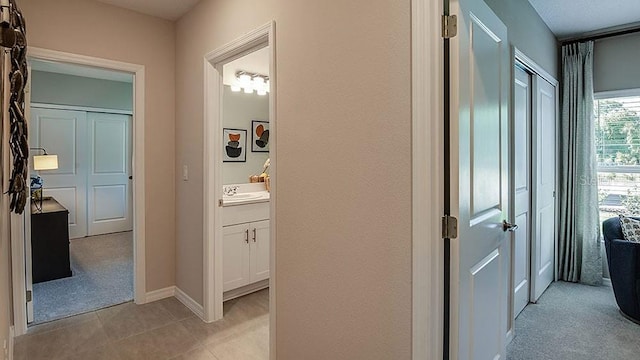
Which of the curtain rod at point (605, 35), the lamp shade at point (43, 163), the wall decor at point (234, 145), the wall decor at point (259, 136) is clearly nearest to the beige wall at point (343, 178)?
the wall decor at point (234, 145)

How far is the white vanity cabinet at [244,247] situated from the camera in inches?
121

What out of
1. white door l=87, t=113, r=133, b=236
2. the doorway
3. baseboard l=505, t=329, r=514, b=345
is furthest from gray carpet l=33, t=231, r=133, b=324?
baseboard l=505, t=329, r=514, b=345

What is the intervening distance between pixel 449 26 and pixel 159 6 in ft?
8.52

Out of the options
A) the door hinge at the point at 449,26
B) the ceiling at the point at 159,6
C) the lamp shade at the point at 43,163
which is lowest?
the lamp shade at the point at 43,163

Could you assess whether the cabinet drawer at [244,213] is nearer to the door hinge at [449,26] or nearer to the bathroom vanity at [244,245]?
the bathroom vanity at [244,245]

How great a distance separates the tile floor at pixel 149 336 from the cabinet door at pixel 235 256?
235 mm

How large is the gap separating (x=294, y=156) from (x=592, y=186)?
3.38 metres

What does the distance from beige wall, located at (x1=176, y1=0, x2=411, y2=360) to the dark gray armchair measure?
2.45 m

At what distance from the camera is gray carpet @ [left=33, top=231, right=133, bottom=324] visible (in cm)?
301

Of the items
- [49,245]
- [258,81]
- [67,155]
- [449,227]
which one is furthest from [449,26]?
[67,155]

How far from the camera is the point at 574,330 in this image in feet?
8.62

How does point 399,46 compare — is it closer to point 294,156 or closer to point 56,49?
point 294,156

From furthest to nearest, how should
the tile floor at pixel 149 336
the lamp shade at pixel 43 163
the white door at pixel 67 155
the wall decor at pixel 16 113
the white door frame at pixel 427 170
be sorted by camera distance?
the white door at pixel 67 155
the lamp shade at pixel 43 163
the tile floor at pixel 149 336
the wall decor at pixel 16 113
the white door frame at pixel 427 170

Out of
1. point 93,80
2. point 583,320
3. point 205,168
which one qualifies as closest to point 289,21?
point 205,168
